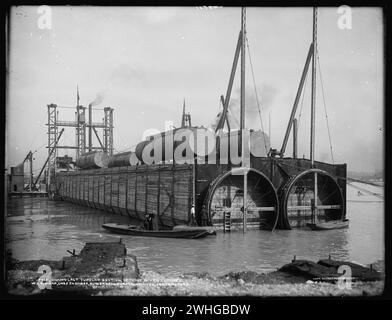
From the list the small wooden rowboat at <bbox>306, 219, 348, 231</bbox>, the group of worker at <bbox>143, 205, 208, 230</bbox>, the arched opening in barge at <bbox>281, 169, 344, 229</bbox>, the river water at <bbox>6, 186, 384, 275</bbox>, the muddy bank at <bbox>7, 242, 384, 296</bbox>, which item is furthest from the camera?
the arched opening in barge at <bbox>281, 169, 344, 229</bbox>

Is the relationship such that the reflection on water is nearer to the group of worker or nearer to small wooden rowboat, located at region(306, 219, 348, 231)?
small wooden rowboat, located at region(306, 219, 348, 231)

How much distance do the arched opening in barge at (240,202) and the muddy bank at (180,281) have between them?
8272mm

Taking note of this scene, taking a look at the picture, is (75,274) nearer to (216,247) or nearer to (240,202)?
(216,247)

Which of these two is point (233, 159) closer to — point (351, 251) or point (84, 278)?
point (351, 251)

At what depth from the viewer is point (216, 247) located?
15969mm

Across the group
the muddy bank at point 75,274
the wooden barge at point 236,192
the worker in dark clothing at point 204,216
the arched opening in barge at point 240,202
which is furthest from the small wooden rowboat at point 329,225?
the muddy bank at point 75,274

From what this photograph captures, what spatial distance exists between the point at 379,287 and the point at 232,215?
35.4 ft

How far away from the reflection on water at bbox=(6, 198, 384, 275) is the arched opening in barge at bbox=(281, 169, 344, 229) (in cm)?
141

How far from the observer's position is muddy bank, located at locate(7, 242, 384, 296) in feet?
30.9

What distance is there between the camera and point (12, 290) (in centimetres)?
952

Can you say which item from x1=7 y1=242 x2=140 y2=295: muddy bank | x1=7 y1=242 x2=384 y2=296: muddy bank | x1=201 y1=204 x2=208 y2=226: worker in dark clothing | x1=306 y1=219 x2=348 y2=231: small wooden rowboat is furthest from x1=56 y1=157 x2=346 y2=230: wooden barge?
x1=7 y1=242 x2=384 y2=296: muddy bank

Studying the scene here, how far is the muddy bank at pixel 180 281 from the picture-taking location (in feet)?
30.9

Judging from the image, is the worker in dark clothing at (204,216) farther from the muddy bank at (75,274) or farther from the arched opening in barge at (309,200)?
the muddy bank at (75,274)
